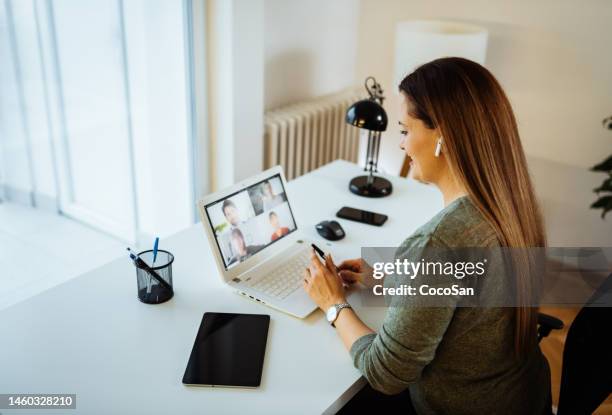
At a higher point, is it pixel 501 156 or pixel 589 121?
pixel 501 156

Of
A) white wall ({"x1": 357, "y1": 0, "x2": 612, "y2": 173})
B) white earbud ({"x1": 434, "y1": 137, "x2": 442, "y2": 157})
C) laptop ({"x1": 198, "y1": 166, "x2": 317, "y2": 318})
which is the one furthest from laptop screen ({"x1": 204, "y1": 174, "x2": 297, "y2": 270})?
white wall ({"x1": 357, "y1": 0, "x2": 612, "y2": 173})

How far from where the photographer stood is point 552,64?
2.76 metres

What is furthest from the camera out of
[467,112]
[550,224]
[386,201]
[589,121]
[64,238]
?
[550,224]

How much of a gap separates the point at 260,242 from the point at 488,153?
69 cm

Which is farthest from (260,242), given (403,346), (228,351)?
(403,346)

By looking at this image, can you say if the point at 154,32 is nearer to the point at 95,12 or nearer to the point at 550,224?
the point at 95,12

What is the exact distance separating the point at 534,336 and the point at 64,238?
1822 millimetres

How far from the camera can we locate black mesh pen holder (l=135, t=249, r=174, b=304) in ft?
4.44

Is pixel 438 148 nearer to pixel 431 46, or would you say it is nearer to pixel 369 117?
pixel 369 117

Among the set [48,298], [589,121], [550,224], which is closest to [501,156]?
[48,298]

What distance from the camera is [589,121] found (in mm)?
2756

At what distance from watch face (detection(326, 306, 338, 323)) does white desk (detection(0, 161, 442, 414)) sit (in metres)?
0.02

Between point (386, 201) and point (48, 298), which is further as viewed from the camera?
point (386, 201)

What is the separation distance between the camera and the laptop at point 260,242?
1.40 metres
